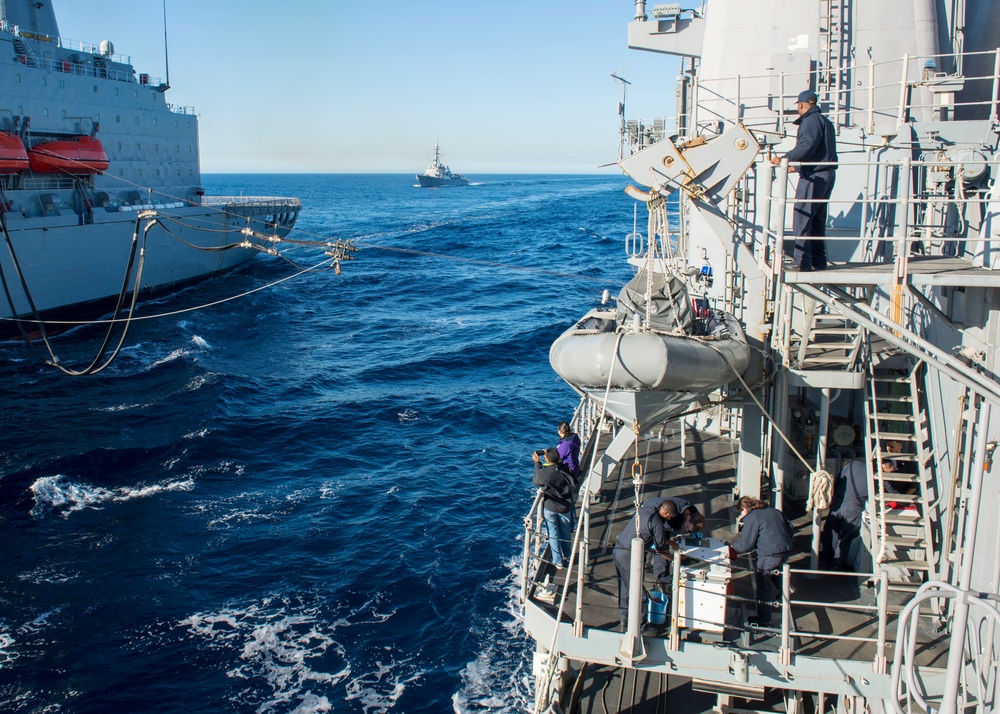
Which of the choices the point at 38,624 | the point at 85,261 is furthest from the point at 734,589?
the point at 85,261

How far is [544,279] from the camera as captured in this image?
54.9 metres

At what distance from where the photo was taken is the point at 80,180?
40688 mm

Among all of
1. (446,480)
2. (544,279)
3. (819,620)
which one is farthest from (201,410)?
(544,279)

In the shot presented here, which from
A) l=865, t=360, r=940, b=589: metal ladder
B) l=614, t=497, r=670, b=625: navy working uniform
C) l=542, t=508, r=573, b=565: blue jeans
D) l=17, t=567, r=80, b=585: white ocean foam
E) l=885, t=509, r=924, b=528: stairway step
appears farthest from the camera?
l=17, t=567, r=80, b=585: white ocean foam

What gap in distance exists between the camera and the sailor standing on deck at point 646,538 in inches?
323

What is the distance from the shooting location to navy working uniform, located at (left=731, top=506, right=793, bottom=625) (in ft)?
27.9

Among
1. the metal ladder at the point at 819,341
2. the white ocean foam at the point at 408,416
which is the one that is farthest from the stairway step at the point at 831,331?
the white ocean foam at the point at 408,416

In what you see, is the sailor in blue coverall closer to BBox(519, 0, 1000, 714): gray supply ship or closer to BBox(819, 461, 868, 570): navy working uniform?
BBox(519, 0, 1000, 714): gray supply ship

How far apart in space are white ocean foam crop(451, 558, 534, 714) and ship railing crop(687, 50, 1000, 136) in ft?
34.0

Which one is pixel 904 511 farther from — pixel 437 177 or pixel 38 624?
pixel 437 177

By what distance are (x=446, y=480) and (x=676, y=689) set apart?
1234cm

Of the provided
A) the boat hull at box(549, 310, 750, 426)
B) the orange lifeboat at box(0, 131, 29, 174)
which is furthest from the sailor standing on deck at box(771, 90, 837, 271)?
the orange lifeboat at box(0, 131, 29, 174)

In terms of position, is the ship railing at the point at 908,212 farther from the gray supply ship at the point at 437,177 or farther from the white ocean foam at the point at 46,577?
the gray supply ship at the point at 437,177

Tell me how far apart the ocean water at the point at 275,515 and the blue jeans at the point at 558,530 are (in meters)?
4.65
